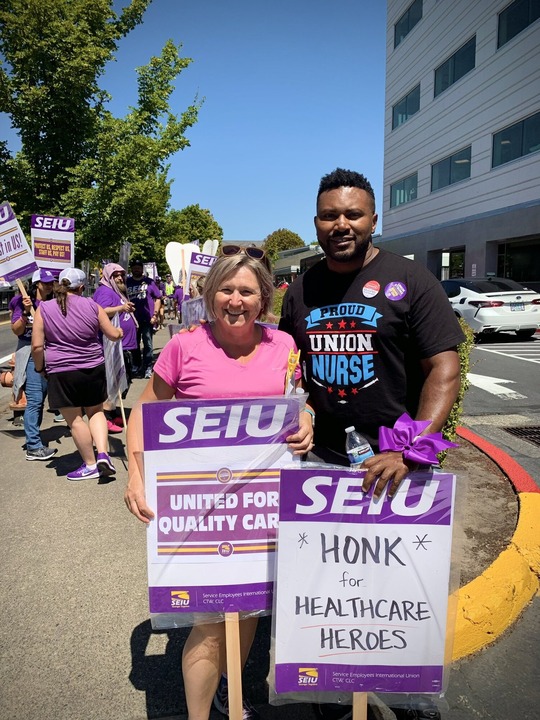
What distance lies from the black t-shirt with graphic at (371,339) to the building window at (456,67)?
26.4 meters

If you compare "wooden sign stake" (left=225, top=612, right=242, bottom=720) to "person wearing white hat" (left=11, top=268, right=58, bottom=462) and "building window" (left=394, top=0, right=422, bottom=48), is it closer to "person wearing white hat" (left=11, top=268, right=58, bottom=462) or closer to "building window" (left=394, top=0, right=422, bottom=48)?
"person wearing white hat" (left=11, top=268, right=58, bottom=462)

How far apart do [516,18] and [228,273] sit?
24.4m

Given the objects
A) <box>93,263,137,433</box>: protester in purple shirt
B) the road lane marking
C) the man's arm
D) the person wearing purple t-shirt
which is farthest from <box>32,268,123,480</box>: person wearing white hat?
the road lane marking

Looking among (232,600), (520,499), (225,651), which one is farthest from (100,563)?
(520,499)

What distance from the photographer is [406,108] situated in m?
29.9

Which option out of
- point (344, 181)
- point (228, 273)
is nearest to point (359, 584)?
point (228, 273)

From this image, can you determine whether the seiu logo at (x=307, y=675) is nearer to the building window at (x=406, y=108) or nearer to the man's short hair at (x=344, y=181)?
the man's short hair at (x=344, y=181)

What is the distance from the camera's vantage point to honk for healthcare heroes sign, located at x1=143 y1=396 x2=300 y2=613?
1.88m

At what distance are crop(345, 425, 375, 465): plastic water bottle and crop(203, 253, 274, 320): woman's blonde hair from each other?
27.0 inches

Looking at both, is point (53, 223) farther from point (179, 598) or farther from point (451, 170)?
point (451, 170)

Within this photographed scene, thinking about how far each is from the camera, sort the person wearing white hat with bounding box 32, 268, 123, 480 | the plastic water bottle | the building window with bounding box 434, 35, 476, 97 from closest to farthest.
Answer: the plastic water bottle
the person wearing white hat with bounding box 32, 268, 123, 480
the building window with bounding box 434, 35, 476, 97

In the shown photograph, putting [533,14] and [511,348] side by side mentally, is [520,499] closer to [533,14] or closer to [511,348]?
[511,348]

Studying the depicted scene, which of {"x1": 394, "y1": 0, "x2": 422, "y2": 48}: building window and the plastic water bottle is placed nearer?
the plastic water bottle

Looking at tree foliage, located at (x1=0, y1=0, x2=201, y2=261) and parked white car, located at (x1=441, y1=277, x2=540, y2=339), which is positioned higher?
tree foliage, located at (x1=0, y1=0, x2=201, y2=261)
